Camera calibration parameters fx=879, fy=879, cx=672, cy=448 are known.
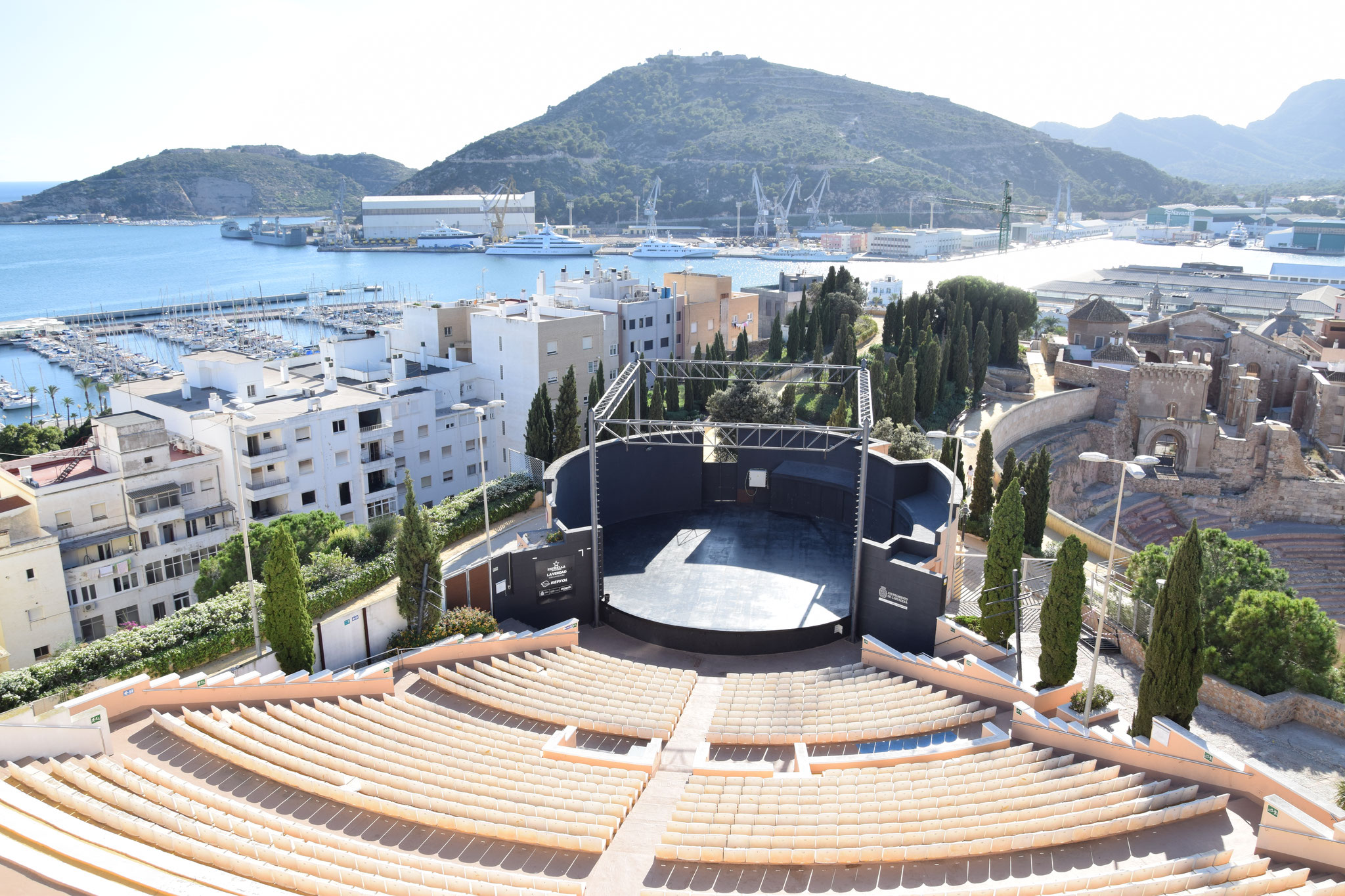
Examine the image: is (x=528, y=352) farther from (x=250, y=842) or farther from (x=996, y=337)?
(x=250, y=842)

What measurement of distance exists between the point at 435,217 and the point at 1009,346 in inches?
5921

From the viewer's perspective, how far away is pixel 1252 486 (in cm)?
3781

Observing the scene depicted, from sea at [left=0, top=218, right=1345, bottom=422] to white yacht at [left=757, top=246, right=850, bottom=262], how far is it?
2086 mm

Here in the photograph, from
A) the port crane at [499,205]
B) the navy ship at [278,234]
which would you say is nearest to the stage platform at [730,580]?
the port crane at [499,205]

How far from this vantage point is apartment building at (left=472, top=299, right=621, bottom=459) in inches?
1587

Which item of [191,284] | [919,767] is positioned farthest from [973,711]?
[191,284]

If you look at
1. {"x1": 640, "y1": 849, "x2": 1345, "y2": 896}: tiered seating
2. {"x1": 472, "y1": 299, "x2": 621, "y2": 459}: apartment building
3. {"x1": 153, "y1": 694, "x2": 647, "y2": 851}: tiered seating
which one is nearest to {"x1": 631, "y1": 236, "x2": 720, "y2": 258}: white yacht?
{"x1": 472, "y1": 299, "x2": 621, "y2": 459}: apartment building

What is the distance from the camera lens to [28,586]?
25078 millimetres

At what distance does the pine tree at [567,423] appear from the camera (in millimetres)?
28344

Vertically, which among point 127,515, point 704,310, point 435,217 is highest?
Result: point 435,217

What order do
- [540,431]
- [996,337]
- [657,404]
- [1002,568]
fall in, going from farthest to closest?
[996,337], [657,404], [540,431], [1002,568]

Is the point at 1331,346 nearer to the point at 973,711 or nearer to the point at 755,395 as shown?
the point at 755,395

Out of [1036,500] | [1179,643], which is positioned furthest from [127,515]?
[1179,643]

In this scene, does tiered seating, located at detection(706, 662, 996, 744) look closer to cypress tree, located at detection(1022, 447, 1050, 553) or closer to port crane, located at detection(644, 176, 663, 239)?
cypress tree, located at detection(1022, 447, 1050, 553)
